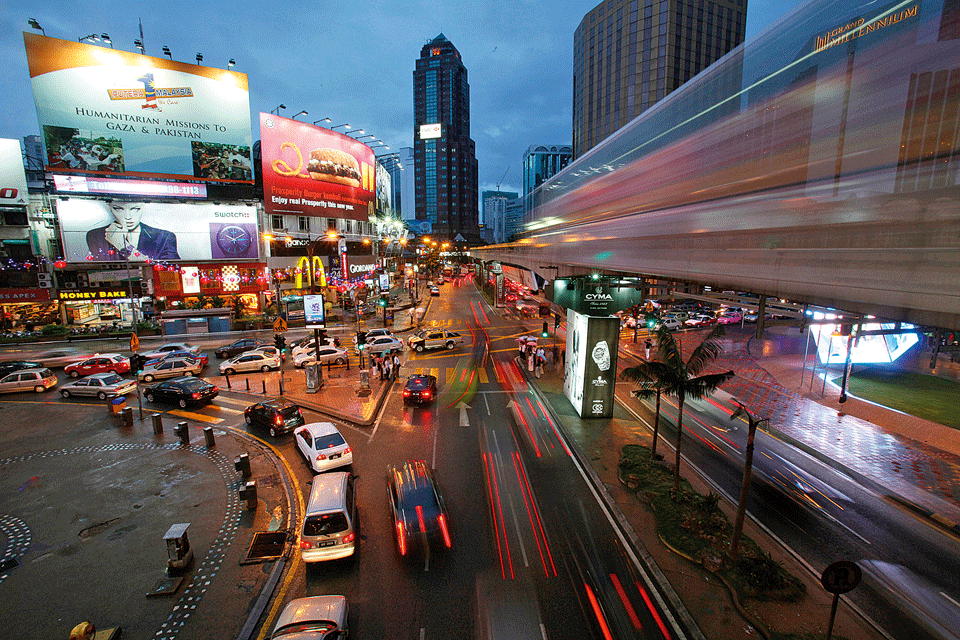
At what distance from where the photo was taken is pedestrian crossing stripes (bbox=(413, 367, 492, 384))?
2203 centimetres

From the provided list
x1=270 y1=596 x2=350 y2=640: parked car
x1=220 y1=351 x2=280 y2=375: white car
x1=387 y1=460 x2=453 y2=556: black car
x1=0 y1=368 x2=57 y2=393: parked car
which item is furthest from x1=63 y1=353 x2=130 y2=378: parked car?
x1=270 y1=596 x2=350 y2=640: parked car

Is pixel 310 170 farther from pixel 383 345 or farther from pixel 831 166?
pixel 831 166

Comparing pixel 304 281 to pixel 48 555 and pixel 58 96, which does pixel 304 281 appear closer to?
pixel 58 96

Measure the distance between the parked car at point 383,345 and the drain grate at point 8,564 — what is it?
18.4 metres

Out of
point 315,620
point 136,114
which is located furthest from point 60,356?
point 315,620

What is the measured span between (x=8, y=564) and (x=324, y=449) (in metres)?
6.62

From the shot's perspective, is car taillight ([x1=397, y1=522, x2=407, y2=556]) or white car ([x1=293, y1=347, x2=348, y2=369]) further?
white car ([x1=293, y1=347, x2=348, y2=369])

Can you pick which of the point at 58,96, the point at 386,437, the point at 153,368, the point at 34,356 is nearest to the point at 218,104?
the point at 58,96

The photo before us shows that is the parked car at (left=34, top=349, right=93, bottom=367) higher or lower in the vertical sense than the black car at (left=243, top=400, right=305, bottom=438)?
lower

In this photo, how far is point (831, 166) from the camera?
493 cm

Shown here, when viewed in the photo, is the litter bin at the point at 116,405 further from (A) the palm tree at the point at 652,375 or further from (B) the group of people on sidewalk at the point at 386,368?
(A) the palm tree at the point at 652,375

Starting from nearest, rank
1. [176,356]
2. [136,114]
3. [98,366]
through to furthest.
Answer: [98,366]
[176,356]
[136,114]

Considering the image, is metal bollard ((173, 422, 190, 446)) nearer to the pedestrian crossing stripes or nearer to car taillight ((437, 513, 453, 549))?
the pedestrian crossing stripes

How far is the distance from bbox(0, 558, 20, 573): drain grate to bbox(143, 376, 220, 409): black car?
982cm
